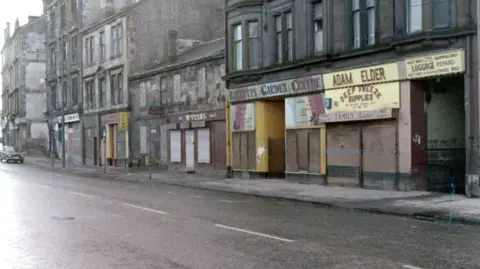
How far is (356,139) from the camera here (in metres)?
21.0

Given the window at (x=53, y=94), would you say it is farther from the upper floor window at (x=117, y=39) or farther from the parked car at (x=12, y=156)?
the upper floor window at (x=117, y=39)

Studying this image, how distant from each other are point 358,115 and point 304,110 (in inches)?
135

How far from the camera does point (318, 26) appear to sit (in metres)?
23.0

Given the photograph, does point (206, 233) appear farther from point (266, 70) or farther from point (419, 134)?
point (266, 70)

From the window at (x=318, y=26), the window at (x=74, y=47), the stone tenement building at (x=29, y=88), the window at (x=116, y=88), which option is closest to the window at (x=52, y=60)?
the window at (x=74, y=47)

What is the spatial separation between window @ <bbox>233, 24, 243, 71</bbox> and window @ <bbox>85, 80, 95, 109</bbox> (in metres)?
20.0

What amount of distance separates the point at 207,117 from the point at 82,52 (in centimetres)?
2038

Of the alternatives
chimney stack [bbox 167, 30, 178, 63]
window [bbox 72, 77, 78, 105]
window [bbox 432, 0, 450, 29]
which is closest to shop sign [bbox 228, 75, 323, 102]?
window [bbox 432, 0, 450, 29]

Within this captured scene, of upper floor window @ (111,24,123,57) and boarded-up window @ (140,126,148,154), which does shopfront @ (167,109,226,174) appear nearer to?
boarded-up window @ (140,126,148,154)

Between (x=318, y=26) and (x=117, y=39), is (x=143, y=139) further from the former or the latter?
(x=318, y=26)

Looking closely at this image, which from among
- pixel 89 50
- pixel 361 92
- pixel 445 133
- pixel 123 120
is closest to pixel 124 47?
pixel 123 120

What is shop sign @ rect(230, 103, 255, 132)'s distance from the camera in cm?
2656

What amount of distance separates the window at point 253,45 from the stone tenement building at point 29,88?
1677 inches

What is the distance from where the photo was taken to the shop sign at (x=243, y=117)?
26.6m
